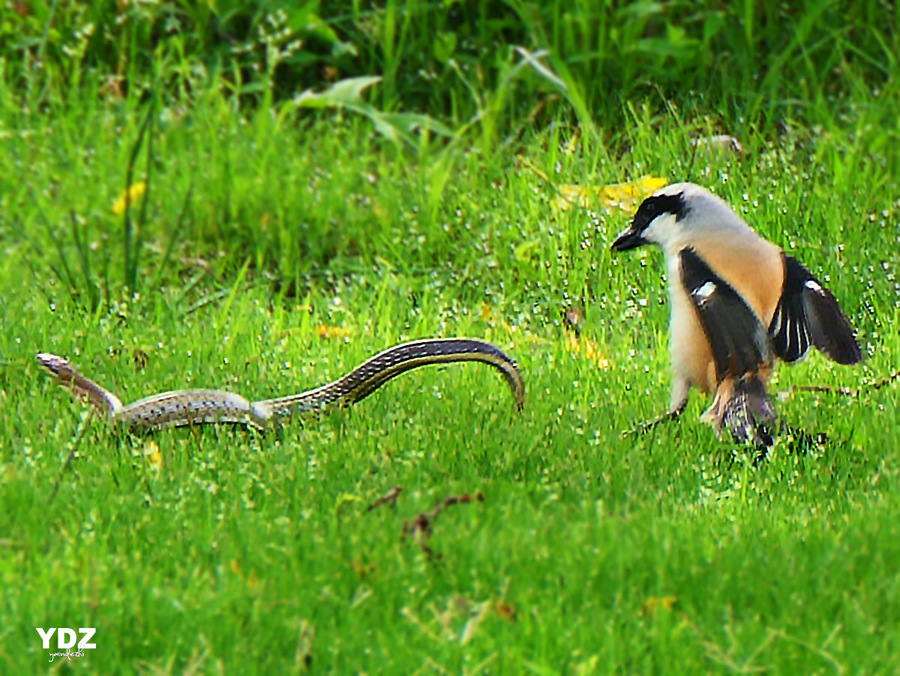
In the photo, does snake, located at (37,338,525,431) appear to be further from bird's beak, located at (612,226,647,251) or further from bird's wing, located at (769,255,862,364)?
bird's wing, located at (769,255,862,364)

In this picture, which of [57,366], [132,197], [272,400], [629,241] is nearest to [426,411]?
[272,400]

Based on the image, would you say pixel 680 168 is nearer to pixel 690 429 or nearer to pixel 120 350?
pixel 690 429

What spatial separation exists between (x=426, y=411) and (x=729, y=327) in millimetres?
929

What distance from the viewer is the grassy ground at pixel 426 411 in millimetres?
3145

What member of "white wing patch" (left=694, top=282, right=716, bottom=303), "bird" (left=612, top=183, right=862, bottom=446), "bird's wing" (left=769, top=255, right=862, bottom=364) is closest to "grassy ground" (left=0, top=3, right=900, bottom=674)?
"bird" (left=612, top=183, right=862, bottom=446)

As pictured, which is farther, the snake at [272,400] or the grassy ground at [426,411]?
the snake at [272,400]

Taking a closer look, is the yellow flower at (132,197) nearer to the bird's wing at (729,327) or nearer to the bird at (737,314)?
the bird at (737,314)

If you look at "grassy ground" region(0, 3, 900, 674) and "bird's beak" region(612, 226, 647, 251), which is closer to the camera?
"grassy ground" region(0, 3, 900, 674)

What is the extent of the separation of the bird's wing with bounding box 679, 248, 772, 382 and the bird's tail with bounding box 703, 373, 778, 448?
36mm

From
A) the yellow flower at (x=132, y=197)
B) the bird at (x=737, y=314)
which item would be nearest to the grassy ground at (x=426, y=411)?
the yellow flower at (x=132, y=197)

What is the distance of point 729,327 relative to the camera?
4.04m

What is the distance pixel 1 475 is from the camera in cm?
389

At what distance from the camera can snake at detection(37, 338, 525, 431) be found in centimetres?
429

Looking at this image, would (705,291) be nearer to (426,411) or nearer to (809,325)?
(809,325)
